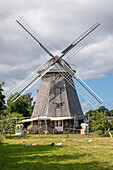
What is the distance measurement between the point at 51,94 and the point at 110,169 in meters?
30.6

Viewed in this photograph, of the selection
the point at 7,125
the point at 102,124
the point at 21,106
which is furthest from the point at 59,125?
the point at 21,106

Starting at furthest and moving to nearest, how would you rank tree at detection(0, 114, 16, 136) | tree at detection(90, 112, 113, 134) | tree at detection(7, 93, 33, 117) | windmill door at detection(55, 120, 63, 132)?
tree at detection(7, 93, 33, 117) < windmill door at detection(55, 120, 63, 132) < tree at detection(0, 114, 16, 136) < tree at detection(90, 112, 113, 134)

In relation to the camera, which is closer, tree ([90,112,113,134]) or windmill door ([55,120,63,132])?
tree ([90,112,113,134])

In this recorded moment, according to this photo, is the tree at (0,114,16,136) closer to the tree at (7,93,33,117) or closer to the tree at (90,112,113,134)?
the tree at (90,112,113,134)

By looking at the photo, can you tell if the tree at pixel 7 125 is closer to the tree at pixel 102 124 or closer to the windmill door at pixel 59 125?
the tree at pixel 102 124

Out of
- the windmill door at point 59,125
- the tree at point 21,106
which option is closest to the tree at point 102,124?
the windmill door at point 59,125

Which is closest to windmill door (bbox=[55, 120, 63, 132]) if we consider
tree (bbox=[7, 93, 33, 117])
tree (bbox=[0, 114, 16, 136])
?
tree (bbox=[0, 114, 16, 136])

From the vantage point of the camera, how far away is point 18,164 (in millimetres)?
9039

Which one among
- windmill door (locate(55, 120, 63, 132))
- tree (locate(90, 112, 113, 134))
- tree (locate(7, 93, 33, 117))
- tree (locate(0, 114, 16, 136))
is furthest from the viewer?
tree (locate(7, 93, 33, 117))

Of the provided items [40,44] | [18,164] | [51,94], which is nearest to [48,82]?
[51,94]

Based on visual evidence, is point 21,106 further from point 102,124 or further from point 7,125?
point 102,124

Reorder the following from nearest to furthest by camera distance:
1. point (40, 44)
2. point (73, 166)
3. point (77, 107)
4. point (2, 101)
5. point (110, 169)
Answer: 1. point (110, 169)
2. point (73, 166)
3. point (40, 44)
4. point (77, 107)
5. point (2, 101)

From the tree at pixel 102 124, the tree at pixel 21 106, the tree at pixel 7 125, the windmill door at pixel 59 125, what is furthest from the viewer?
the tree at pixel 21 106

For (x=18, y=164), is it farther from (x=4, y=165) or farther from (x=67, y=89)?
(x=67, y=89)
